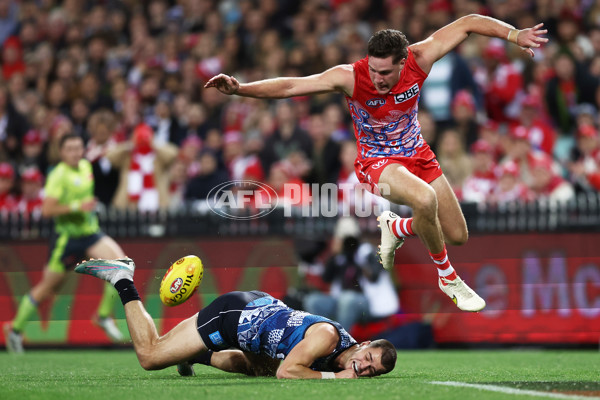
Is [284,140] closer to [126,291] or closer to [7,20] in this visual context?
[126,291]

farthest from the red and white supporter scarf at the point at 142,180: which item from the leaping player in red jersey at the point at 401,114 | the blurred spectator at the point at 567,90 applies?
the leaping player in red jersey at the point at 401,114

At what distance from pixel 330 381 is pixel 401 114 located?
2461mm

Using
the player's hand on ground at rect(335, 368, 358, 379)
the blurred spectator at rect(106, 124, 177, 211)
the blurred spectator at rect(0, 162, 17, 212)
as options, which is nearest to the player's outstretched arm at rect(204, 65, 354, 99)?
the player's hand on ground at rect(335, 368, 358, 379)

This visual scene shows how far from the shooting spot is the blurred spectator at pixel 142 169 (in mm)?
14406

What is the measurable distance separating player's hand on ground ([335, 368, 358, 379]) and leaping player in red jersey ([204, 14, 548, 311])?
1.37 metres

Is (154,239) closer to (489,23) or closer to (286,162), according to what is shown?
(286,162)

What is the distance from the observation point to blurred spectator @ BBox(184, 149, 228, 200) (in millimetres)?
14031

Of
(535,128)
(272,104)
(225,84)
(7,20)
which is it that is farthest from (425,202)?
(7,20)

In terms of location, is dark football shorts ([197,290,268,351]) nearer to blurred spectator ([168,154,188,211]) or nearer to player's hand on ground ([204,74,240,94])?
player's hand on ground ([204,74,240,94])

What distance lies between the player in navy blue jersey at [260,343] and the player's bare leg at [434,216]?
1.15 meters

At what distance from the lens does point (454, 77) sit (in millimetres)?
14422

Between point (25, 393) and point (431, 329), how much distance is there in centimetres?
686

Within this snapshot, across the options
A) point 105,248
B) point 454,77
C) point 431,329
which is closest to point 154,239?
point 105,248

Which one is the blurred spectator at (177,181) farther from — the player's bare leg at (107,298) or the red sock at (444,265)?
the red sock at (444,265)
